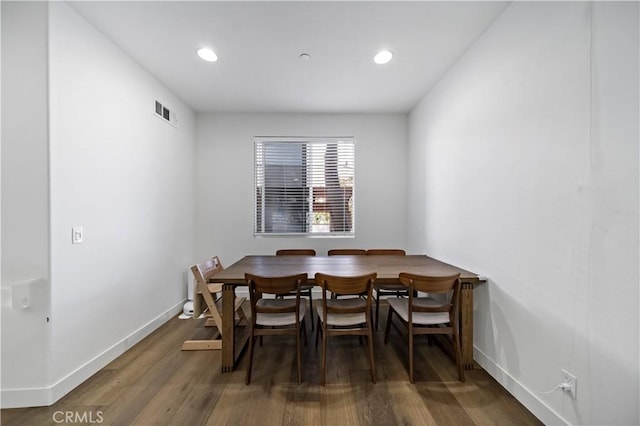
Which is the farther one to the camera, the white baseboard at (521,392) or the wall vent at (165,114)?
the wall vent at (165,114)

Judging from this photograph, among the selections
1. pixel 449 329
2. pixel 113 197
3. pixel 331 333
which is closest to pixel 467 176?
pixel 449 329

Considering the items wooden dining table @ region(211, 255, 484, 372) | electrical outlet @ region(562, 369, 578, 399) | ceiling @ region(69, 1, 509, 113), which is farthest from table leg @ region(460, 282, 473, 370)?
ceiling @ region(69, 1, 509, 113)

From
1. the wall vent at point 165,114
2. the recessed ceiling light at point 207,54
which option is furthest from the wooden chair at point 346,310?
the wall vent at point 165,114

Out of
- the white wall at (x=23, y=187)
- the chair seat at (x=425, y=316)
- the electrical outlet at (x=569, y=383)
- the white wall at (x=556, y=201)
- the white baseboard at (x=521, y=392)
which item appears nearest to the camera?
the white wall at (x=556, y=201)

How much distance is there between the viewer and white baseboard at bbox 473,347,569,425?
1523 mm

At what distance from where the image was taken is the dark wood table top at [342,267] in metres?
2.16

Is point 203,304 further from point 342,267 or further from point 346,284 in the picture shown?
point 346,284

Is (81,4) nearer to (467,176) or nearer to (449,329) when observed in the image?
(467,176)

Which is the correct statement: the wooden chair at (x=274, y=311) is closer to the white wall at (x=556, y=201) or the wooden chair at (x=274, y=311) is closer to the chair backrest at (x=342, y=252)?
the chair backrest at (x=342, y=252)

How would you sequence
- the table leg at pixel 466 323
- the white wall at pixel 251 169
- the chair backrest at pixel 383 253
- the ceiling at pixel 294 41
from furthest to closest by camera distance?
the white wall at pixel 251 169
the chair backrest at pixel 383 253
the table leg at pixel 466 323
the ceiling at pixel 294 41

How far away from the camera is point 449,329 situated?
2.01 m

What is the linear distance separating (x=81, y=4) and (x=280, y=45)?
4.78ft

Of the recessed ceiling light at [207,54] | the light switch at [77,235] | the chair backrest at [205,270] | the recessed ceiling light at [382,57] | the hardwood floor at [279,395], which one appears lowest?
the hardwood floor at [279,395]

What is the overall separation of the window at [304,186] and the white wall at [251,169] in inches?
4.8
